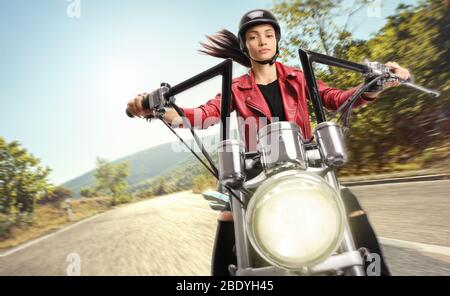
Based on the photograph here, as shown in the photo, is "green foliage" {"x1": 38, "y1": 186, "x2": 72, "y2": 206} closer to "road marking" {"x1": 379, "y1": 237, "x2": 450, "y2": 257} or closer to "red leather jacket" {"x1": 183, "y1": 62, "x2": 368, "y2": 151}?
"road marking" {"x1": 379, "y1": 237, "x2": 450, "y2": 257}

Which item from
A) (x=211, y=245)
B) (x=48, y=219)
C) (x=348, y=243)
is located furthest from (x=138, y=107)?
(x=48, y=219)

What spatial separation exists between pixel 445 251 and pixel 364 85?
2.13 metres

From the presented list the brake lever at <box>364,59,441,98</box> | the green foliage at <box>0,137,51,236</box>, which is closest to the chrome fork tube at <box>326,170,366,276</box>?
the brake lever at <box>364,59,441,98</box>

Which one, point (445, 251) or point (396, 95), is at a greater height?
point (396, 95)

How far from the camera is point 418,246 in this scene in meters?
2.90

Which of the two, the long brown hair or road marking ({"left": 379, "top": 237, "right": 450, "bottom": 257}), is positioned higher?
the long brown hair

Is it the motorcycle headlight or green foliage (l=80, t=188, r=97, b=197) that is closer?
the motorcycle headlight

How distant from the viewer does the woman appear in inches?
64.7

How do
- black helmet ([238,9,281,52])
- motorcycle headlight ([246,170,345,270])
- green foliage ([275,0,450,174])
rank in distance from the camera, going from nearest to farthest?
motorcycle headlight ([246,170,345,270]) < black helmet ([238,9,281,52]) < green foliage ([275,0,450,174])

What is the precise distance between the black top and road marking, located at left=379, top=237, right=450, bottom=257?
6.72 ft

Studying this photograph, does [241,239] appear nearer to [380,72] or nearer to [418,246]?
[380,72]

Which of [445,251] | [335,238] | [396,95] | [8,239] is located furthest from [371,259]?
[8,239]

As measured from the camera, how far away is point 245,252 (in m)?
1.14
